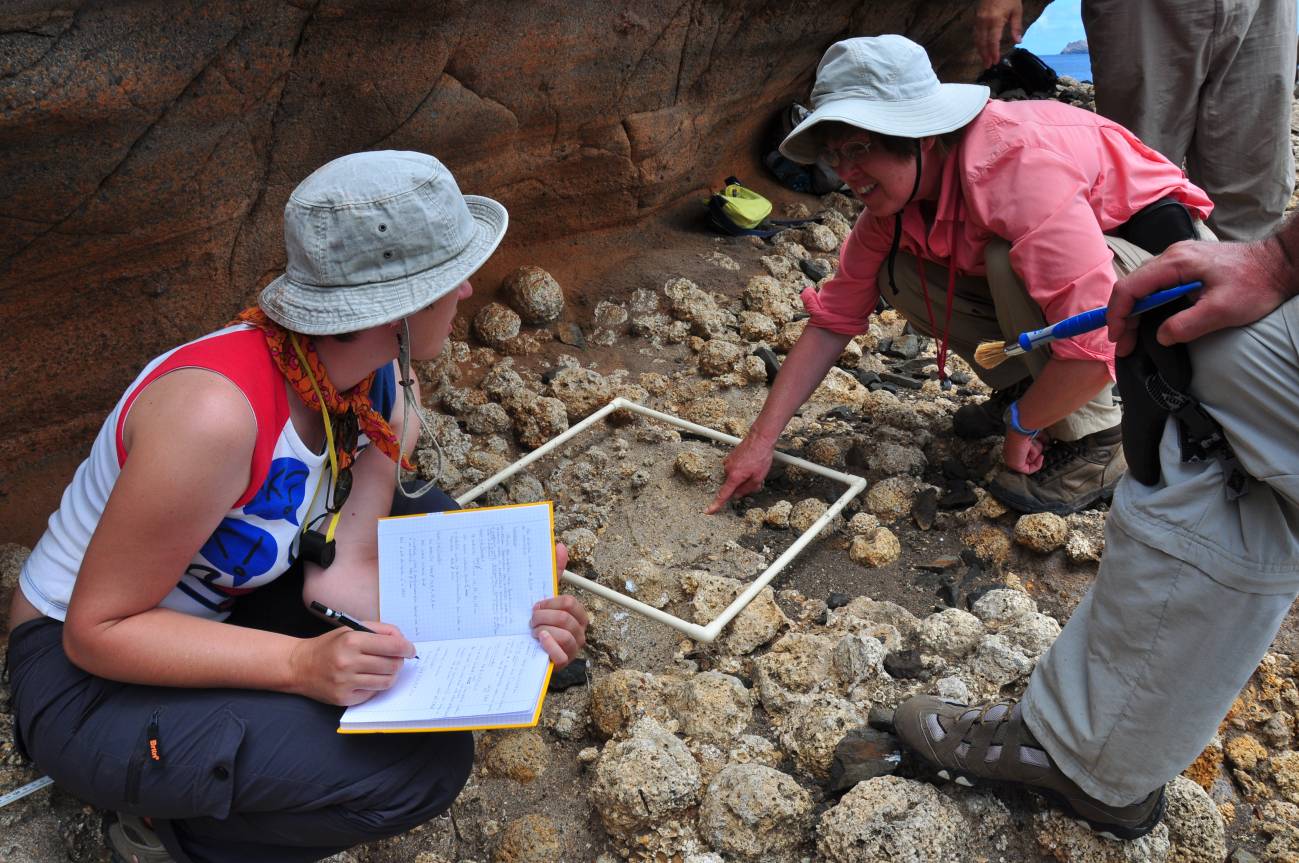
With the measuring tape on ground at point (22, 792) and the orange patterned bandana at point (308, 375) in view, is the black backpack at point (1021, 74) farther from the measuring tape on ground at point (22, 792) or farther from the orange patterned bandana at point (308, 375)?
the measuring tape on ground at point (22, 792)

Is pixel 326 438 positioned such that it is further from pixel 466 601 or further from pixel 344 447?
pixel 466 601

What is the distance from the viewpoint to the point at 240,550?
5.47 feet

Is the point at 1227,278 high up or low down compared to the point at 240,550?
up

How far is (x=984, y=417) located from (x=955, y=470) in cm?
23

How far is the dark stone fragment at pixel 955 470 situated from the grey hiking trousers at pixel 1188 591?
4.39 ft

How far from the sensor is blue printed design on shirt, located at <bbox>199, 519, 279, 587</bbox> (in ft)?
5.38

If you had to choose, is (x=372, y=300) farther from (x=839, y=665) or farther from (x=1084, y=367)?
(x=1084, y=367)

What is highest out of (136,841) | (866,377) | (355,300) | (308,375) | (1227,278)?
(1227,278)

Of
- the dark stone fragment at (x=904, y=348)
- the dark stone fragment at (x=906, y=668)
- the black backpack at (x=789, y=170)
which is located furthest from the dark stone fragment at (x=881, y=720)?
the black backpack at (x=789, y=170)

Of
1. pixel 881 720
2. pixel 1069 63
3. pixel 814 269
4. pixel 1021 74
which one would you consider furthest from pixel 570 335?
pixel 1069 63

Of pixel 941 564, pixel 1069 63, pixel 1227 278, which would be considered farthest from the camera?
pixel 1069 63

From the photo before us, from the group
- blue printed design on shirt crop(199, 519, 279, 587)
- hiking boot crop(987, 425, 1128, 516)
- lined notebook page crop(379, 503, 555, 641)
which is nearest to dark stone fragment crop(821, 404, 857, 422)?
hiking boot crop(987, 425, 1128, 516)

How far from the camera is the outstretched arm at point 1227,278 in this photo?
1.30 metres

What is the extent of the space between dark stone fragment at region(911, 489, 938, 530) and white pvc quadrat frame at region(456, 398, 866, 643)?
0.52 feet
